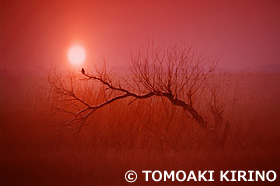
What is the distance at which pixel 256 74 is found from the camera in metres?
5.76

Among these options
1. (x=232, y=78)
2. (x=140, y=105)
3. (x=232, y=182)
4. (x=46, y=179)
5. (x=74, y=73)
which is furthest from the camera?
(x=232, y=78)

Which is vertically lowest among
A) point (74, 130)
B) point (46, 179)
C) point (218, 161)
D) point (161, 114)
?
point (46, 179)

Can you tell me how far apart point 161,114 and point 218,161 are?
1175 millimetres

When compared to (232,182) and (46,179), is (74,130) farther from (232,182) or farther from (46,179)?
(232,182)

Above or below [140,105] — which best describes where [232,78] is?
above

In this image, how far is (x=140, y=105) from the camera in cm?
447

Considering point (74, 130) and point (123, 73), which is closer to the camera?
point (74, 130)

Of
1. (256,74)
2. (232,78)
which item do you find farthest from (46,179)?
(256,74)

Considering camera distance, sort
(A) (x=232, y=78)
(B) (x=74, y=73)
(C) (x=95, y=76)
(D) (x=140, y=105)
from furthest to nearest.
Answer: (A) (x=232, y=78) < (D) (x=140, y=105) < (B) (x=74, y=73) < (C) (x=95, y=76)

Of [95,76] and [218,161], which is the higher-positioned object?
[95,76]

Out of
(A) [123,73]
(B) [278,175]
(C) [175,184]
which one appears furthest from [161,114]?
(B) [278,175]

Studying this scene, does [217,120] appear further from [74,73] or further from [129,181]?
[74,73]

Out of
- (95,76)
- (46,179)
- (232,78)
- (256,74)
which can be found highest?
(256,74)

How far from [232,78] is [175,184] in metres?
2.36
